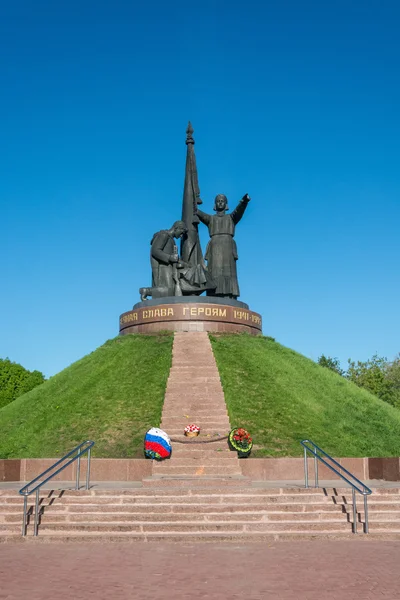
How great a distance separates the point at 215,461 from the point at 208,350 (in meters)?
7.81

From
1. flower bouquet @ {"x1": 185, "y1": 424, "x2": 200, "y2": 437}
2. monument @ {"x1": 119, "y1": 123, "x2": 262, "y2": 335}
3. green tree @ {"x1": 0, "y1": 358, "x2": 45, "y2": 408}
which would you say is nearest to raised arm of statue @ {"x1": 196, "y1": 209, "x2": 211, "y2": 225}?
monument @ {"x1": 119, "y1": 123, "x2": 262, "y2": 335}

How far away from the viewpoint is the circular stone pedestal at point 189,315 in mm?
26984

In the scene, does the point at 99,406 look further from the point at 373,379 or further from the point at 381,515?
the point at 373,379

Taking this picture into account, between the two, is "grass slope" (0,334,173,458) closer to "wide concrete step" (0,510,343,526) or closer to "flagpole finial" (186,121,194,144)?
"wide concrete step" (0,510,343,526)

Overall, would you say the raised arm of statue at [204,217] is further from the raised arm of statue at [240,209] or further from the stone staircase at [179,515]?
the stone staircase at [179,515]

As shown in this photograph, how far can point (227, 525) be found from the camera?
11.4m

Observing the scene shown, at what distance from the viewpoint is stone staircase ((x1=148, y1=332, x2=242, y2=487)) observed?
1639 cm

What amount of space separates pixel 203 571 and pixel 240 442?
8.67 metres

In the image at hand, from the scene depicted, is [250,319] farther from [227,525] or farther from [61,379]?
[227,525]

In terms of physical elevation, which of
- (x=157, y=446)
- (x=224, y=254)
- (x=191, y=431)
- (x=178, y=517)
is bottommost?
(x=178, y=517)

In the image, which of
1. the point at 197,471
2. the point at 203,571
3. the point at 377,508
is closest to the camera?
the point at 203,571

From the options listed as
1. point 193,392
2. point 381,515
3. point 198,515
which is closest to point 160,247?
point 193,392

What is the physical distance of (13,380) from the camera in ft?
184

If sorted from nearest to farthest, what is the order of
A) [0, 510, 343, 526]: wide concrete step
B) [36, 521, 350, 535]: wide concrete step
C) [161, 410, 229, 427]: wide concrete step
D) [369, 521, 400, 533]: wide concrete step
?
[36, 521, 350, 535]: wide concrete step → [369, 521, 400, 533]: wide concrete step → [0, 510, 343, 526]: wide concrete step → [161, 410, 229, 427]: wide concrete step
